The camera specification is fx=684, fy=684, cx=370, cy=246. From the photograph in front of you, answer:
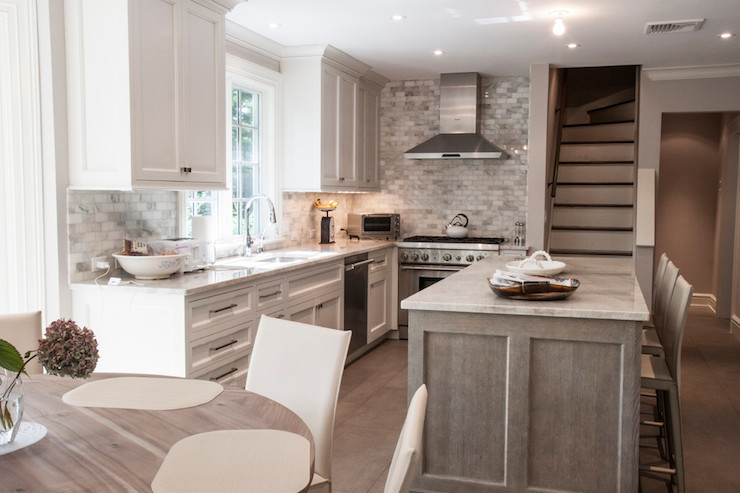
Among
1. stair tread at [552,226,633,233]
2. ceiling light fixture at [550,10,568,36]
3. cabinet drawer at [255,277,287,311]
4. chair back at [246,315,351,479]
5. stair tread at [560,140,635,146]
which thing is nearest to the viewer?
chair back at [246,315,351,479]

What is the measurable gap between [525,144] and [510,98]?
1.57ft

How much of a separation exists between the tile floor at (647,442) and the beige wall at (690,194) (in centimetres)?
238

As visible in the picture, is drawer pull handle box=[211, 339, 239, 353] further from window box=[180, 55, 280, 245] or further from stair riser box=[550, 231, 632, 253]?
stair riser box=[550, 231, 632, 253]

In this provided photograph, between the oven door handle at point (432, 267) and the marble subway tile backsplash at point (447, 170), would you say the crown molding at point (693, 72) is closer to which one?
the marble subway tile backsplash at point (447, 170)

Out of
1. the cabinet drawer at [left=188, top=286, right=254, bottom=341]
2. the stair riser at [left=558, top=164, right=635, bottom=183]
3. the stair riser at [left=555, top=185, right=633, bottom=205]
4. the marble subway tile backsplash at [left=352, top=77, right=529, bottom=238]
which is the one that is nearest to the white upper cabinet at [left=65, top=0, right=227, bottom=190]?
the cabinet drawer at [left=188, top=286, right=254, bottom=341]

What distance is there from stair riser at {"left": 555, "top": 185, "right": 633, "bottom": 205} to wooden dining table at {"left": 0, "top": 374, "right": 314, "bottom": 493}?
21.0ft

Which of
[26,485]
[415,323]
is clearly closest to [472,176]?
[415,323]

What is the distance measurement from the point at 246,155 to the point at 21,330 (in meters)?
3.11

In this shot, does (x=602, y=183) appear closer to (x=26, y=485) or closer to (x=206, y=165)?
(x=206, y=165)

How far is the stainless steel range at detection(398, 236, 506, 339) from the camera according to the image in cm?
625

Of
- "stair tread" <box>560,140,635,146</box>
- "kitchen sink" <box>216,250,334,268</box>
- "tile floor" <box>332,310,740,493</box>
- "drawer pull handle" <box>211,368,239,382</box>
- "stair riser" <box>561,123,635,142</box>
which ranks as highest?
"stair riser" <box>561,123,635,142</box>

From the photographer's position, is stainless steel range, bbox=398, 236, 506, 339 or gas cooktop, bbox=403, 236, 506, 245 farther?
gas cooktop, bbox=403, 236, 506, 245

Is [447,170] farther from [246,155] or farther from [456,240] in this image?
[246,155]

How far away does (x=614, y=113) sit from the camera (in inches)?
339
